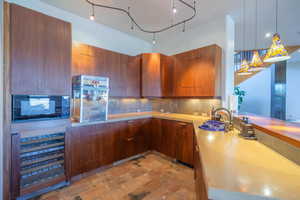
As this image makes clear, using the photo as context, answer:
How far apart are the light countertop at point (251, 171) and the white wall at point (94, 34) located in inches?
123

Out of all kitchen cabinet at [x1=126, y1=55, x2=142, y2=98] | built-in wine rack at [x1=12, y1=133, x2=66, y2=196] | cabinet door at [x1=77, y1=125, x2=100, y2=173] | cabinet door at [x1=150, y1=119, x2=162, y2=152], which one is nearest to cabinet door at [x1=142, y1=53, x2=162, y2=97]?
kitchen cabinet at [x1=126, y1=55, x2=142, y2=98]

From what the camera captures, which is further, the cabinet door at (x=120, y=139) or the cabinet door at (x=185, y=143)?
the cabinet door at (x=120, y=139)

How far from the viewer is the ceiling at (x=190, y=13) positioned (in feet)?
7.68

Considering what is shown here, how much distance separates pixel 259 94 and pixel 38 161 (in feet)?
26.5

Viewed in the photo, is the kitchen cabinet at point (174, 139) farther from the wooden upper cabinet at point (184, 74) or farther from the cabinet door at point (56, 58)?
the cabinet door at point (56, 58)

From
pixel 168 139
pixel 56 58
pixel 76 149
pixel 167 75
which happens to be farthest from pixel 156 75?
pixel 76 149

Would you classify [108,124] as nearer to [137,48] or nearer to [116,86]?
[116,86]

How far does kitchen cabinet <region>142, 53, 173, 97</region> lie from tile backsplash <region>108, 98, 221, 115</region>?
1.63 ft

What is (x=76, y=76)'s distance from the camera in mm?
2291

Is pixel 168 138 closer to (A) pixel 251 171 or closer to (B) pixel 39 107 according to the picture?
(A) pixel 251 171

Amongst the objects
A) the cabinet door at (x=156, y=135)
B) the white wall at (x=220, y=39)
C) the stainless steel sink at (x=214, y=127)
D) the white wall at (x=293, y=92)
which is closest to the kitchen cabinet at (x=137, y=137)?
the cabinet door at (x=156, y=135)

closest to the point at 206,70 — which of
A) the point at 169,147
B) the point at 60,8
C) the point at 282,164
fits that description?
the point at 169,147

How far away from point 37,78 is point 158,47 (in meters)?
3.20

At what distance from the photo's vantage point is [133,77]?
3.22 metres
